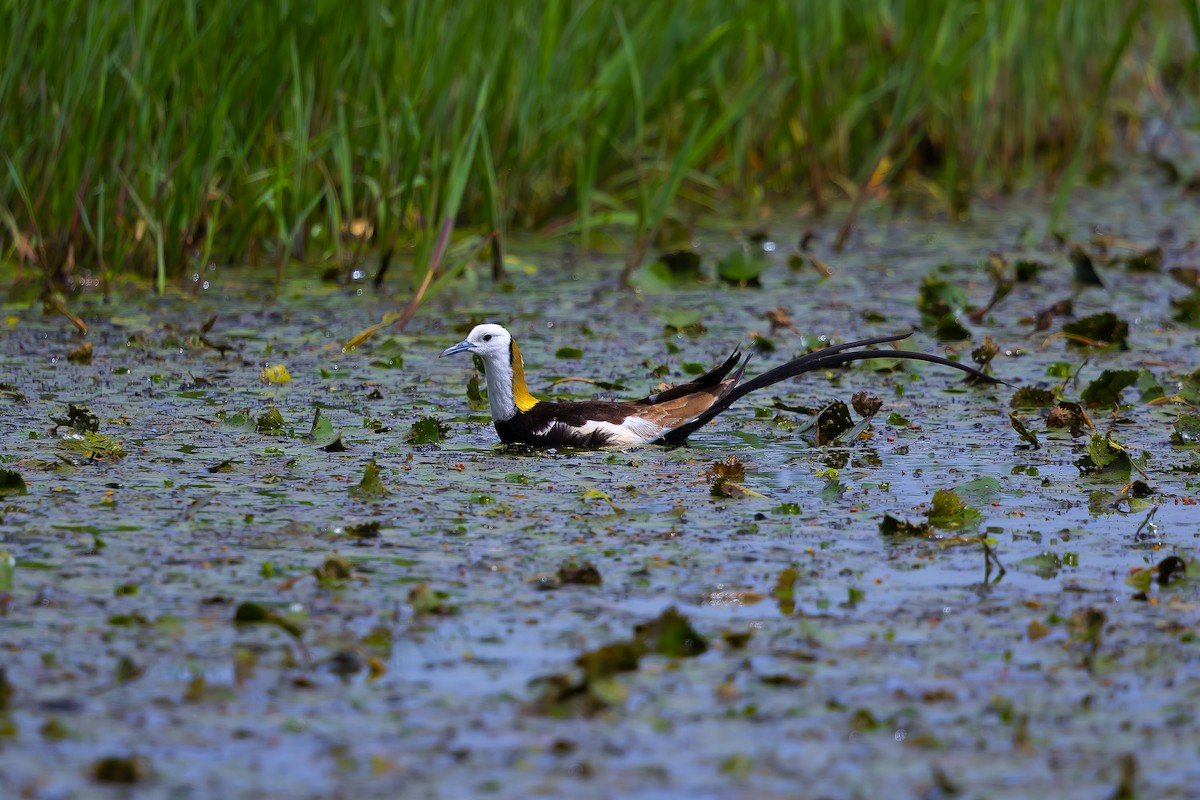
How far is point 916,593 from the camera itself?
14.6 ft

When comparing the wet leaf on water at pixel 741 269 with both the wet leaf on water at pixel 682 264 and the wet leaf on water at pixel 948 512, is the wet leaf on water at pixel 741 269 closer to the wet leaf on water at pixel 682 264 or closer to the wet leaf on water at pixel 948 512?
the wet leaf on water at pixel 682 264

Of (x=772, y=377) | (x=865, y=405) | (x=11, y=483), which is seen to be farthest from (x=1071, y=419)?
(x=11, y=483)

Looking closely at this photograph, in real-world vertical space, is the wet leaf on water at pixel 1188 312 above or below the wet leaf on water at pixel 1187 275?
below

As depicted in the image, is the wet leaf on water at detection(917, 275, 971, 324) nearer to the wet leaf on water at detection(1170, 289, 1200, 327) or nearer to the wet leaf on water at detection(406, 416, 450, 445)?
the wet leaf on water at detection(1170, 289, 1200, 327)

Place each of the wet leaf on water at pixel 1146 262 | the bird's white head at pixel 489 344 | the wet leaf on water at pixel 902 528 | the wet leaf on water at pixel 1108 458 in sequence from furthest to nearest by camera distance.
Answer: the wet leaf on water at pixel 1146 262
the bird's white head at pixel 489 344
the wet leaf on water at pixel 1108 458
the wet leaf on water at pixel 902 528

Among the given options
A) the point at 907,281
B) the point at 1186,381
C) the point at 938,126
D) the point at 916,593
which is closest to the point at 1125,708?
the point at 916,593

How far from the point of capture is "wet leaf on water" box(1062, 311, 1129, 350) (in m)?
7.89

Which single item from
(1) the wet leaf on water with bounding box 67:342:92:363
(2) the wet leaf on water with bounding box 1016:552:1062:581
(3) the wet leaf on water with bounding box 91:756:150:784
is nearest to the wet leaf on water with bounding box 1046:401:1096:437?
(2) the wet leaf on water with bounding box 1016:552:1062:581

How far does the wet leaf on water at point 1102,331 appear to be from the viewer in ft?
25.9

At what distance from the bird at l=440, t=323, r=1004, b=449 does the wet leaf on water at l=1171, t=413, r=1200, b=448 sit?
81 centimetres

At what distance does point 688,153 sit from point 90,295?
3014 millimetres

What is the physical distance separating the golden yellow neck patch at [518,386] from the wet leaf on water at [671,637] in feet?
7.77

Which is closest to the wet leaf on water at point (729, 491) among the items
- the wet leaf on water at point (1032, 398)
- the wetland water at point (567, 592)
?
the wetland water at point (567, 592)

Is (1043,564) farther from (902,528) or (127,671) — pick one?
(127,671)
